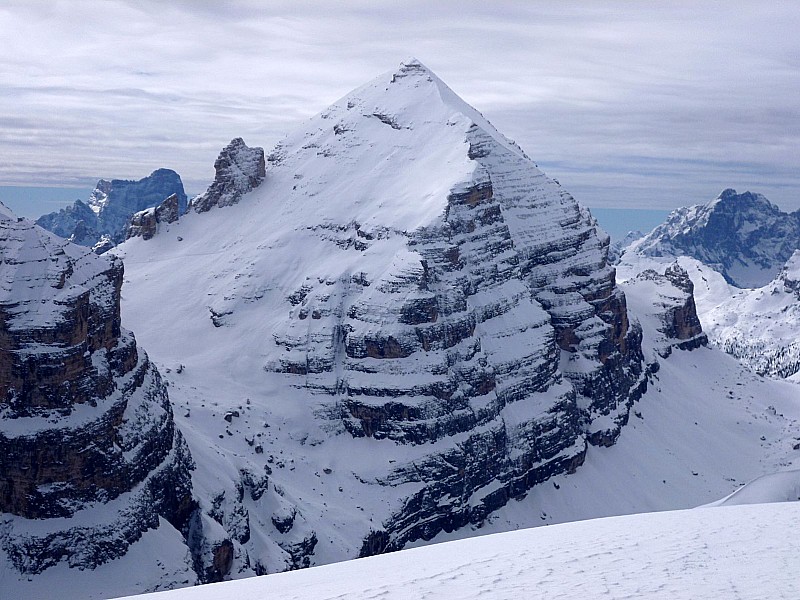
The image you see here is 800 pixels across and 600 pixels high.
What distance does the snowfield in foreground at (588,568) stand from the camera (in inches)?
962

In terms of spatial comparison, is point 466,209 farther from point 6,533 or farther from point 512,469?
point 6,533

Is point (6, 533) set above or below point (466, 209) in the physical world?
below

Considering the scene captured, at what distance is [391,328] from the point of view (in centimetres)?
11369

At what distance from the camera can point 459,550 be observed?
32.2m

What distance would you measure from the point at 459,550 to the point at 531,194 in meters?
131

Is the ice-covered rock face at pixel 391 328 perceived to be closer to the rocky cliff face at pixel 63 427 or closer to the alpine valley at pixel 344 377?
the alpine valley at pixel 344 377

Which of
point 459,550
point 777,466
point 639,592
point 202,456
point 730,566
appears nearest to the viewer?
point 639,592

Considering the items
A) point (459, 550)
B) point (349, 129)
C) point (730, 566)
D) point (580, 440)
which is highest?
point (349, 129)

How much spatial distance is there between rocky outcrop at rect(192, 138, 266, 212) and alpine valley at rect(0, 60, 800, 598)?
18.9 inches

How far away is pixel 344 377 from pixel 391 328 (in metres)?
10.8

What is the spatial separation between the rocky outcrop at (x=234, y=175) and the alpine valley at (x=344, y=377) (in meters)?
0.48

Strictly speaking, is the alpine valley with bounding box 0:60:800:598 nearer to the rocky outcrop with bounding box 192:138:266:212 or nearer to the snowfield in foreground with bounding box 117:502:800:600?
the rocky outcrop with bounding box 192:138:266:212

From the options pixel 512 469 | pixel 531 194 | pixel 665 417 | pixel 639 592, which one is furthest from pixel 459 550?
pixel 665 417

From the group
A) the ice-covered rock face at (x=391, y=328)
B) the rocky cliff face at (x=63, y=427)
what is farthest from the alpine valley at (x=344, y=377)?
the ice-covered rock face at (x=391, y=328)
